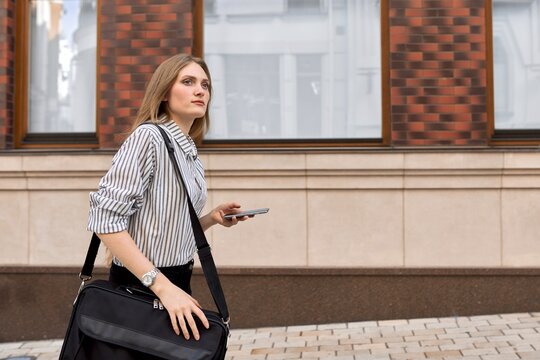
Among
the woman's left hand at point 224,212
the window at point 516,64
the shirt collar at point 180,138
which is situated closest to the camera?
the shirt collar at point 180,138

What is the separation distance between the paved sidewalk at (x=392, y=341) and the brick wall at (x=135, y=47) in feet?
7.72

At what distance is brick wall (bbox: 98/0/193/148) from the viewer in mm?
7043

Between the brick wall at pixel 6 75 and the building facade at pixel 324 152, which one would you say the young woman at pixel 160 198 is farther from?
the brick wall at pixel 6 75

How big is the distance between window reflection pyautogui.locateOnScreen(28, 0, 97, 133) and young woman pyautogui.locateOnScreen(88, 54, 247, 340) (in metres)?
5.09

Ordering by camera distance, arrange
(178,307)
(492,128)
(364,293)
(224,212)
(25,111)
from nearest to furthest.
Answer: (178,307), (224,212), (364,293), (492,128), (25,111)

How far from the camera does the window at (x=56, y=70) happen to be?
24.5 ft

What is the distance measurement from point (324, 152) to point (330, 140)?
0.41 metres

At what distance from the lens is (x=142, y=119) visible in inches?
103

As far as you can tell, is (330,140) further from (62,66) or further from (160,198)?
(160,198)

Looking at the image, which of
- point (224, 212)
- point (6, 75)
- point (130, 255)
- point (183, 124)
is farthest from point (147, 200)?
point (6, 75)

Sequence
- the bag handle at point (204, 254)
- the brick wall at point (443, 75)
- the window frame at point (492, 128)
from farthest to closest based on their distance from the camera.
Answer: the window frame at point (492, 128), the brick wall at point (443, 75), the bag handle at point (204, 254)

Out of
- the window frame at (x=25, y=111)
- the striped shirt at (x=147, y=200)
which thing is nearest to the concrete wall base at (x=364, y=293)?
the window frame at (x=25, y=111)

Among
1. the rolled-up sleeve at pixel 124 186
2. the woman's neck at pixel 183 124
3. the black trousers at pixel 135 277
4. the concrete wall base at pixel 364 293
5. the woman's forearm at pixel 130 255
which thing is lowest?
the concrete wall base at pixel 364 293

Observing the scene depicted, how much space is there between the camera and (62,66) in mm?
7582
